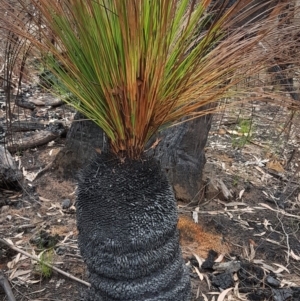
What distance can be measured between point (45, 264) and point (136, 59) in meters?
1.40

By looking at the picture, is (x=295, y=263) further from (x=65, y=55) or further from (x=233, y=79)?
(x=65, y=55)

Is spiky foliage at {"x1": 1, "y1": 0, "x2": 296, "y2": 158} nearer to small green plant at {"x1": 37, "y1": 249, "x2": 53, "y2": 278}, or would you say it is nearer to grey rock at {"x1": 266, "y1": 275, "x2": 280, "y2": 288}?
small green plant at {"x1": 37, "y1": 249, "x2": 53, "y2": 278}

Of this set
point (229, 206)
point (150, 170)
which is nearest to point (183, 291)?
point (150, 170)

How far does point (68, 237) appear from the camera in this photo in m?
2.61

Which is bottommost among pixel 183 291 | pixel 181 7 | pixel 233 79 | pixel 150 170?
pixel 183 291

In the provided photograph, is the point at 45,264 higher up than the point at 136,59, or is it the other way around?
the point at 136,59

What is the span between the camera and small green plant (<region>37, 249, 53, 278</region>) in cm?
223

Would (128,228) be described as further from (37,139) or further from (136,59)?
(37,139)

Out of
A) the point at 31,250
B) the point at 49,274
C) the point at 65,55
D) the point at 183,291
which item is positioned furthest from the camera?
the point at 31,250

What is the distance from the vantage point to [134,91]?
1.19 meters

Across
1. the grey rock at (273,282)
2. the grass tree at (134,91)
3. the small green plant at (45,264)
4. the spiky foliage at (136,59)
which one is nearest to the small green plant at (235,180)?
the grey rock at (273,282)

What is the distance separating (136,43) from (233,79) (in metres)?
0.42

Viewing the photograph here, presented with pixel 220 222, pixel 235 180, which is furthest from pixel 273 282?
pixel 235 180

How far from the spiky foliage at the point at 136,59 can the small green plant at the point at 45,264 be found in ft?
3.59
